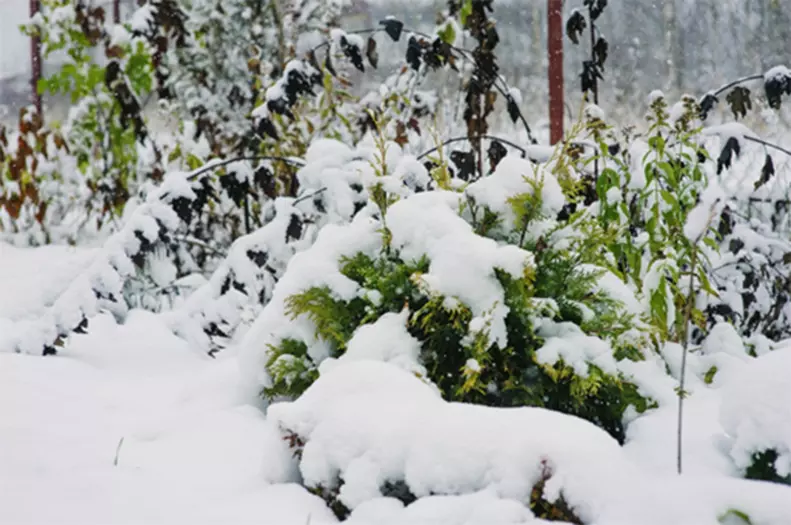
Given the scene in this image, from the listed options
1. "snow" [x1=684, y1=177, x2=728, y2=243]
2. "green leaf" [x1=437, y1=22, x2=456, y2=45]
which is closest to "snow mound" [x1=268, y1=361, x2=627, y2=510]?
"snow" [x1=684, y1=177, x2=728, y2=243]

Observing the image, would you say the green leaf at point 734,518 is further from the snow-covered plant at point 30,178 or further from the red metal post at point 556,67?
the snow-covered plant at point 30,178

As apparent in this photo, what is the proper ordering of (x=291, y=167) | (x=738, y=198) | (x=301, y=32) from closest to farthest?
(x=738, y=198)
(x=291, y=167)
(x=301, y=32)

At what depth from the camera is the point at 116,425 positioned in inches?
87.9

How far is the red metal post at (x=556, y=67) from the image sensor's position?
13.1 feet

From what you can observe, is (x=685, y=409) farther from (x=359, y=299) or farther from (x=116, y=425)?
(x=116, y=425)

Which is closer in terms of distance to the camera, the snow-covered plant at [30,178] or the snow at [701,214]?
the snow at [701,214]

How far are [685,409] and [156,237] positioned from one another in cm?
191

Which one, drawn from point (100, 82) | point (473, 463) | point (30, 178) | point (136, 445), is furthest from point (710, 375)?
point (30, 178)

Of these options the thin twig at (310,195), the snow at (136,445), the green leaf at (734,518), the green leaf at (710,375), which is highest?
the thin twig at (310,195)

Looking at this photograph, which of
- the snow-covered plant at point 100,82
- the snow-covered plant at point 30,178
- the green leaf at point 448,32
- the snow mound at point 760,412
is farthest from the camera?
Result: the snow-covered plant at point 30,178

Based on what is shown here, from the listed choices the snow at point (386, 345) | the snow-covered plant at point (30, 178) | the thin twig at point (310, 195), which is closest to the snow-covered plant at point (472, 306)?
the snow at point (386, 345)

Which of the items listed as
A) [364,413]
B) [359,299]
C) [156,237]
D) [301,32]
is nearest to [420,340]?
[359,299]

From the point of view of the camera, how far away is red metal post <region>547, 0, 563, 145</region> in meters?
4.01

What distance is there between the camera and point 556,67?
13.3 ft
